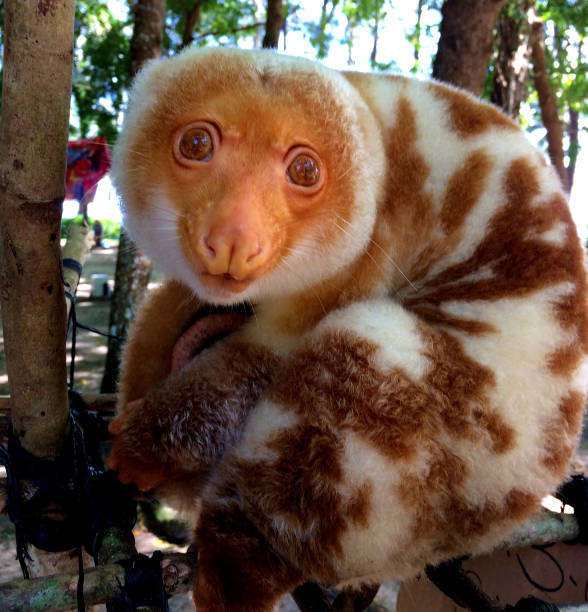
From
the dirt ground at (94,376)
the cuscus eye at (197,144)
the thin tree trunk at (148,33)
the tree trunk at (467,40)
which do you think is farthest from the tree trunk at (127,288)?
the cuscus eye at (197,144)

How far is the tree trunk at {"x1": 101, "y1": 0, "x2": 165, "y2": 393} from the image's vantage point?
4.96 meters

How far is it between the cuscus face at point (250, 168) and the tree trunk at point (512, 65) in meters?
4.33

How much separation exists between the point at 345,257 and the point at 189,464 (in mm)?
630

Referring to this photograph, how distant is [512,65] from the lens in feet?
17.4

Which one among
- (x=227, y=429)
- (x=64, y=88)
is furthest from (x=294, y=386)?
(x=64, y=88)

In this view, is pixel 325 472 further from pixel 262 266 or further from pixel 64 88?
pixel 64 88

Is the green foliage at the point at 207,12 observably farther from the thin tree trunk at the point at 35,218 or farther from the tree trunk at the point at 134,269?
the thin tree trunk at the point at 35,218

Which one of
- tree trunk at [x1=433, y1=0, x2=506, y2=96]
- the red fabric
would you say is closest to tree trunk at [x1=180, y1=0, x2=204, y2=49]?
the red fabric

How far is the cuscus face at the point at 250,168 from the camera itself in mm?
1279

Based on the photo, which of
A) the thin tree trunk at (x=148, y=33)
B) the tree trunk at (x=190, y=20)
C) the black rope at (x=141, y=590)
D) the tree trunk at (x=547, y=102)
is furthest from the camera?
the tree trunk at (x=190, y=20)

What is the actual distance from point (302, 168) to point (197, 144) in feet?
0.79

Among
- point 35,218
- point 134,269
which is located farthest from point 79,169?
point 35,218

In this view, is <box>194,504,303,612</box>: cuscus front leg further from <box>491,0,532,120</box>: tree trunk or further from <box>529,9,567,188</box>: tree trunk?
<box>529,9,567,188</box>: tree trunk

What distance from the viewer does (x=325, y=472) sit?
45.9 inches
